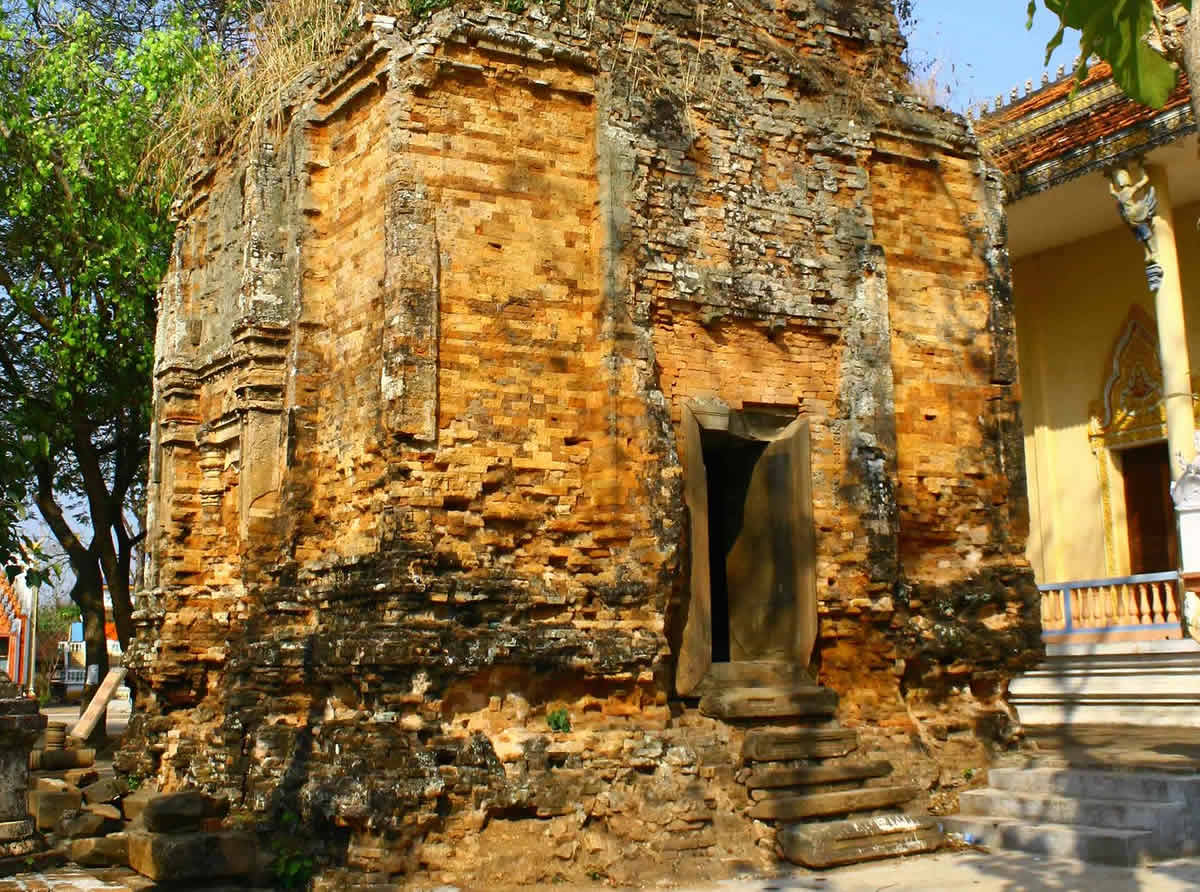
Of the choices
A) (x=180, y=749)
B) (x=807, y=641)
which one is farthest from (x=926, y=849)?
(x=180, y=749)

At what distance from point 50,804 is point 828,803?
6125mm

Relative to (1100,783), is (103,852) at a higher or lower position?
lower

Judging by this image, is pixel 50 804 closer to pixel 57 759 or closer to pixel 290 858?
pixel 57 759

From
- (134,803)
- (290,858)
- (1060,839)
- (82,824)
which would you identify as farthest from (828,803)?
(82,824)

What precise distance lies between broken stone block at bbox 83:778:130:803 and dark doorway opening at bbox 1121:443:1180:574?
11.6 m

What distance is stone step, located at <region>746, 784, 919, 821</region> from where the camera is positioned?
8617 millimetres

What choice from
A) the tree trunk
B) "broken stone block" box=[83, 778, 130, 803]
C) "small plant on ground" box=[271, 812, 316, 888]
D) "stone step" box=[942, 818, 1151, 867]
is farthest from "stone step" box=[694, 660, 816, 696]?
the tree trunk

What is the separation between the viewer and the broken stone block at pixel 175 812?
29.2 feet

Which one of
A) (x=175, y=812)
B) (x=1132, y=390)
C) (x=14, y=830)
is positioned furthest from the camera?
(x=1132, y=390)

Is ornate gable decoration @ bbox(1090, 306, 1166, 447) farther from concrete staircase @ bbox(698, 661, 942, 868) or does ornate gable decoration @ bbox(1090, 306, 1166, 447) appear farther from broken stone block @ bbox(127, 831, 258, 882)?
broken stone block @ bbox(127, 831, 258, 882)

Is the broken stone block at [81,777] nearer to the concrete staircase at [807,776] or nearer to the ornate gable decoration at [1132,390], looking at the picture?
the concrete staircase at [807,776]

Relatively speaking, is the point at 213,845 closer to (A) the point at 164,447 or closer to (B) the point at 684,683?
(B) the point at 684,683

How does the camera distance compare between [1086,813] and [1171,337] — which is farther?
[1171,337]

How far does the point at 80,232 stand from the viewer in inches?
642
